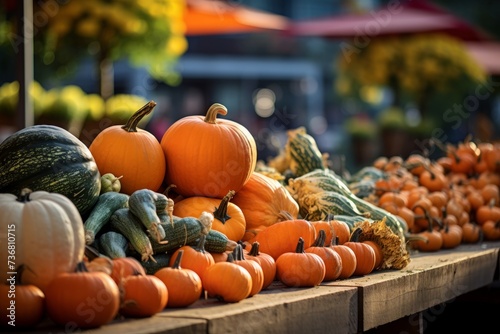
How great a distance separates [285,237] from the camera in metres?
2.97

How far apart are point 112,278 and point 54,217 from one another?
0.72 feet

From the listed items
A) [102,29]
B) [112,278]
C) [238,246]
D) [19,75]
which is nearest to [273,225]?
[238,246]

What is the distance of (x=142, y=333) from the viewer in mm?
Result: 1963

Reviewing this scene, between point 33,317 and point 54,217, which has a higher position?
→ point 54,217

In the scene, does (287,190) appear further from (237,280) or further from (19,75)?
(19,75)

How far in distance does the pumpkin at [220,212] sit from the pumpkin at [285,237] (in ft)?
0.29

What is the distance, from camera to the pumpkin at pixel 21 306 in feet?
6.79

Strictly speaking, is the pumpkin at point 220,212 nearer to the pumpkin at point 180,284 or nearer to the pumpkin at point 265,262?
the pumpkin at point 265,262

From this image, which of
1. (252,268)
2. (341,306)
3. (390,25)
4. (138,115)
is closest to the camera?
(252,268)

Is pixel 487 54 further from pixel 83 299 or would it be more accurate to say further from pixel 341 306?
pixel 83 299

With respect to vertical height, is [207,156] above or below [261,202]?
above

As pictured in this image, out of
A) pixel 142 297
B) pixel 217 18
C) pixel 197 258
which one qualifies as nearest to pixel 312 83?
pixel 217 18

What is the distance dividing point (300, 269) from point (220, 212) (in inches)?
15.0

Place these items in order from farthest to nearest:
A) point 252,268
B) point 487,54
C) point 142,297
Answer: point 487,54
point 252,268
point 142,297
